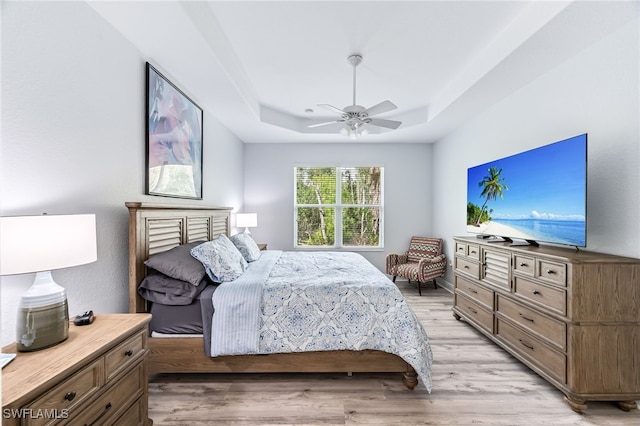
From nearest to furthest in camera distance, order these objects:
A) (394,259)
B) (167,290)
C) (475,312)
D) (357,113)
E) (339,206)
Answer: (167,290), (357,113), (475,312), (394,259), (339,206)

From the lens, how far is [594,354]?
1882mm

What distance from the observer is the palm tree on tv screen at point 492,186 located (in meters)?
2.90

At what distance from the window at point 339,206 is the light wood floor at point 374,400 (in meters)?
3.10

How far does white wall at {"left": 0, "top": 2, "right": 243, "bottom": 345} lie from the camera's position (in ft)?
4.63

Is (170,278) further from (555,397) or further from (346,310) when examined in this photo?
(555,397)

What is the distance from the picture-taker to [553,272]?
6.72 feet

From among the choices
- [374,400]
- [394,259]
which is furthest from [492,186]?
[374,400]

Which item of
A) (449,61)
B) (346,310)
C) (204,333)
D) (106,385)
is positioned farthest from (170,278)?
(449,61)

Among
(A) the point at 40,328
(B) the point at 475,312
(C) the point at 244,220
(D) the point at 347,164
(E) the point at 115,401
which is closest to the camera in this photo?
(A) the point at 40,328

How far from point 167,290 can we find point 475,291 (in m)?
2.91

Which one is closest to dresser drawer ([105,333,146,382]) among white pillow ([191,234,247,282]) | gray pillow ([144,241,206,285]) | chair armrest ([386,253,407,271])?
gray pillow ([144,241,206,285])

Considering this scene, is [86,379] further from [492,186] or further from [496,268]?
[492,186]

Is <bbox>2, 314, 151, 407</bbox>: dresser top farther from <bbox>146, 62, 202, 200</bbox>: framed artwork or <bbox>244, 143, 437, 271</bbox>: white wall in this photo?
<bbox>244, 143, 437, 271</bbox>: white wall

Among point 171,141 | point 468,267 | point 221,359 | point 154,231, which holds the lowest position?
point 221,359
